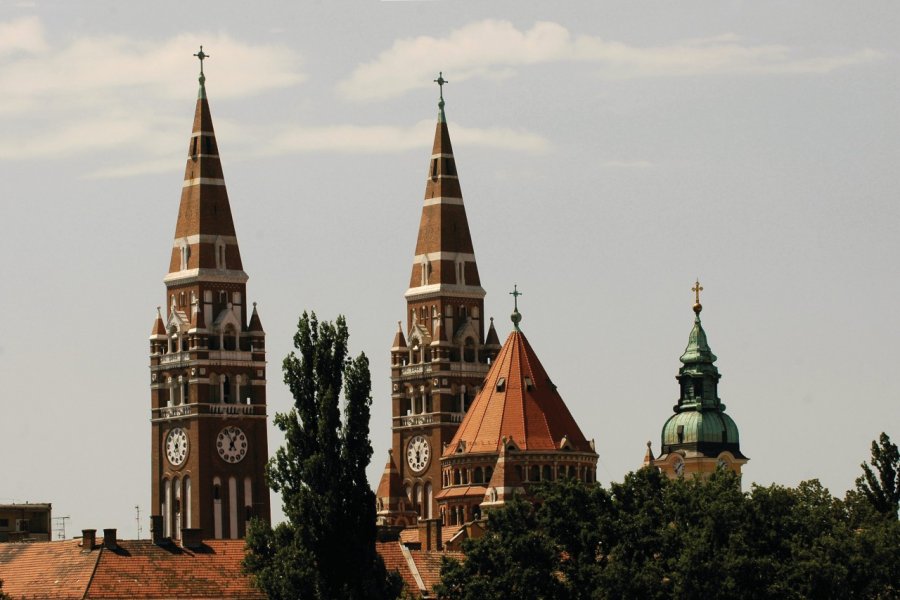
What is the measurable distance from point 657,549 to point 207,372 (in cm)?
6711

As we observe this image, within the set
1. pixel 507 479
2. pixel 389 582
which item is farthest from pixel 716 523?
pixel 507 479

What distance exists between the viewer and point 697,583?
122 metres

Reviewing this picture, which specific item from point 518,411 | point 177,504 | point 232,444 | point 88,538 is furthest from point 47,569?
point 232,444

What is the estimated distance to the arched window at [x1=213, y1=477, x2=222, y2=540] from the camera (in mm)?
184875

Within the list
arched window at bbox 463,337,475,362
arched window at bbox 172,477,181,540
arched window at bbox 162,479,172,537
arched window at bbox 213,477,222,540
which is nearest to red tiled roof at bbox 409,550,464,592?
arched window at bbox 213,477,222,540

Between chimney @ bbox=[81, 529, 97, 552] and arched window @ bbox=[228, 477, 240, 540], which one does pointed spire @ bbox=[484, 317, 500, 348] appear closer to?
arched window @ bbox=[228, 477, 240, 540]

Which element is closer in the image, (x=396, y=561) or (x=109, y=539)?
(x=109, y=539)

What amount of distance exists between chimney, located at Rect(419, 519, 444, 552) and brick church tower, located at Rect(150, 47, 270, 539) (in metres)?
23.5

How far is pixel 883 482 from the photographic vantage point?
14425 centimetres

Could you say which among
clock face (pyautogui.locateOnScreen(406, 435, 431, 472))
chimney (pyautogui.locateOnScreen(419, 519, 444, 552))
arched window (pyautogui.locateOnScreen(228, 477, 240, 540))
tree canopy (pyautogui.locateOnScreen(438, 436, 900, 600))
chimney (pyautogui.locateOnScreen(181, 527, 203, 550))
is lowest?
tree canopy (pyautogui.locateOnScreen(438, 436, 900, 600))

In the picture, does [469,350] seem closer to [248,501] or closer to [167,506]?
[248,501]

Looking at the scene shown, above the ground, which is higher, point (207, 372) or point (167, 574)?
point (207, 372)

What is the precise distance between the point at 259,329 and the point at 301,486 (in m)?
73.0

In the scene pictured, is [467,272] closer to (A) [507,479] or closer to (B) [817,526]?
(A) [507,479]
